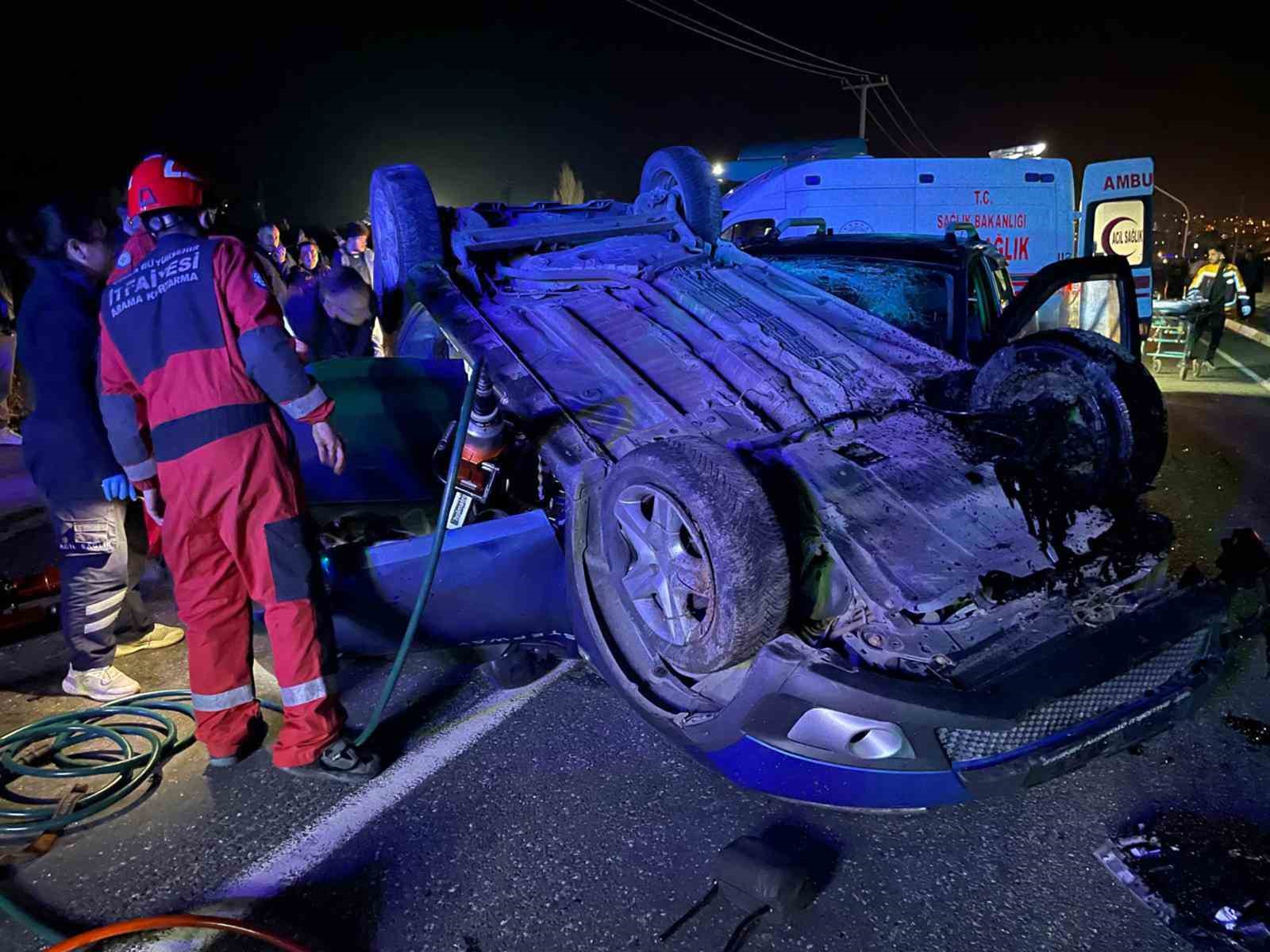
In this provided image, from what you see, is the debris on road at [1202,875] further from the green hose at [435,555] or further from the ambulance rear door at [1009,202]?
the ambulance rear door at [1009,202]

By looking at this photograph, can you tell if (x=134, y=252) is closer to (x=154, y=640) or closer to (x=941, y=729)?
(x=154, y=640)

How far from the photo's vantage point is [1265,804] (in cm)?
251

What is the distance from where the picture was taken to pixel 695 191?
15.3 ft

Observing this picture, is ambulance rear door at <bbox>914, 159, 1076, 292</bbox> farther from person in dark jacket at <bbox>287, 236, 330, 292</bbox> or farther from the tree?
the tree

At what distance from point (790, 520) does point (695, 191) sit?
9.05 ft

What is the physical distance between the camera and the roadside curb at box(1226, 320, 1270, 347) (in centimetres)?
1312

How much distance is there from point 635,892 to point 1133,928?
125cm

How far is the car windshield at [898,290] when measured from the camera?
13.8 feet

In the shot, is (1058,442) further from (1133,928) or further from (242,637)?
(242,637)

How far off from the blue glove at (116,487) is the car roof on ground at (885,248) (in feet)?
11.8

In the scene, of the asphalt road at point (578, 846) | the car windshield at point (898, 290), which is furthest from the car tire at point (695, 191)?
the asphalt road at point (578, 846)

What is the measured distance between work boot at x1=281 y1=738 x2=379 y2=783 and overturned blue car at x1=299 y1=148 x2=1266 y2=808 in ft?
1.41

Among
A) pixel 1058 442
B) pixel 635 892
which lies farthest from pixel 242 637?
pixel 1058 442

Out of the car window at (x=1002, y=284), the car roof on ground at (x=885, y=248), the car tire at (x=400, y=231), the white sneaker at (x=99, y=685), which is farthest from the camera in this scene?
the car window at (x=1002, y=284)
